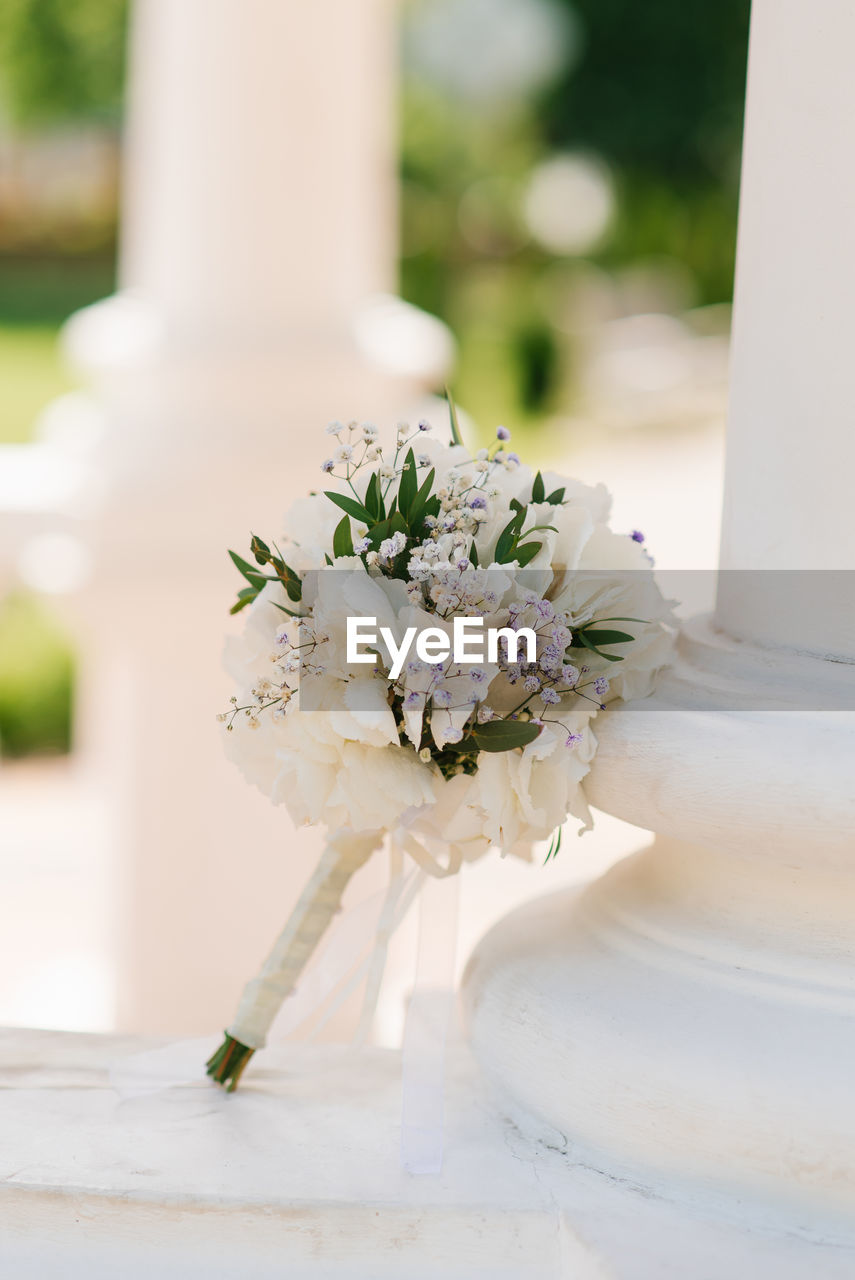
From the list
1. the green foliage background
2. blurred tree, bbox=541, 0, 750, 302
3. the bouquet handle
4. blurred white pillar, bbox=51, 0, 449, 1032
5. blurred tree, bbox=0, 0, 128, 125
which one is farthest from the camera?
blurred tree, bbox=0, 0, 128, 125

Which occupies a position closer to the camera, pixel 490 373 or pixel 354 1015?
pixel 354 1015

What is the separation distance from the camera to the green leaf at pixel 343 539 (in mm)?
1579

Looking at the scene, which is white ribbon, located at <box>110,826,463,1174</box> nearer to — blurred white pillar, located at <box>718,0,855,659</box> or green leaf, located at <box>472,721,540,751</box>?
green leaf, located at <box>472,721,540,751</box>

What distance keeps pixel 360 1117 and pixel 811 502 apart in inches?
35.5

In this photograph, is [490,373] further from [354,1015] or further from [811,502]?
[811,502]

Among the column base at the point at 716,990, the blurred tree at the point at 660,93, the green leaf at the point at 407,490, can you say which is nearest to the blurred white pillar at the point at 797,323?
the column base at the point at 716,990

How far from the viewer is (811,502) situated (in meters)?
1.65

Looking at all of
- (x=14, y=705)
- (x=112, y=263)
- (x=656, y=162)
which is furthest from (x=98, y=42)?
(x=14, y=705)

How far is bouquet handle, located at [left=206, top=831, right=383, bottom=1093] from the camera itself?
6.05 ft

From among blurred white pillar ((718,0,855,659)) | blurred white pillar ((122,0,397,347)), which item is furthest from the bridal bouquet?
blurred white pillar ((122,0,397,347))

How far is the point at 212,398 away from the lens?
445cm

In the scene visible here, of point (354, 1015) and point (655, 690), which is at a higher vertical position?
point (655, 690)

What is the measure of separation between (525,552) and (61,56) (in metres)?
34.0

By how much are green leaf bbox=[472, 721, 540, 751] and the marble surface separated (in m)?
0.47
